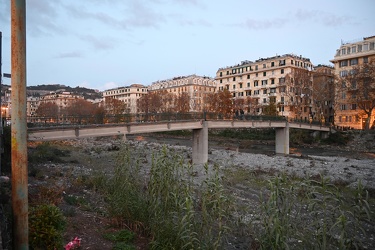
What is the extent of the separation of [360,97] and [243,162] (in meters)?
38.5

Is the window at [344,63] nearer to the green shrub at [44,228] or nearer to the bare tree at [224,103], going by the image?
the bare tree at [224,103]

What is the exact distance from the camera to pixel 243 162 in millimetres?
30344

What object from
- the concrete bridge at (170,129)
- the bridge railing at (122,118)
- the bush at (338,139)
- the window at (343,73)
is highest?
the window at (343,73)

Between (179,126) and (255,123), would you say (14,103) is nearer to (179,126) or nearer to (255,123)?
(179,126)

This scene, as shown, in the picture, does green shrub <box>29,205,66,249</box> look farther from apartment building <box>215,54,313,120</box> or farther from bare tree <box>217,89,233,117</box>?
bare tree <box>217,89,233,117</box>

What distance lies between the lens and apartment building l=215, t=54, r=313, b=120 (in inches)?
2827

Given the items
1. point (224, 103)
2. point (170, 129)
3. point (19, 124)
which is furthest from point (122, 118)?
point (224, 103)

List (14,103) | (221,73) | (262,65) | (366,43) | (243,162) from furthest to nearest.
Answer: (221,73), (262,65), (366,43), (243,162), (14,103)

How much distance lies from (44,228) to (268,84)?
78586 millimetres

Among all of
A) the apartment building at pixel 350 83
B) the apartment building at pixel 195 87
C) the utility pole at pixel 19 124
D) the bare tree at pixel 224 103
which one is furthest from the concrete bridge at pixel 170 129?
the apartment building at pixel 195 87

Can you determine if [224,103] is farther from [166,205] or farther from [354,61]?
[166,205]

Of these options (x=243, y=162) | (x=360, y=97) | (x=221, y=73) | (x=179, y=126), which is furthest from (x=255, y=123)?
(x=221, y=73)

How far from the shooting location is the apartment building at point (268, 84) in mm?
71812

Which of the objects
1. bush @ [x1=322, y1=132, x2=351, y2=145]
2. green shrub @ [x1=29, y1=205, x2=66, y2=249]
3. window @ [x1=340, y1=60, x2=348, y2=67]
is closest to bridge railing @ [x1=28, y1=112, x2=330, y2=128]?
Answer: green shrub @ [x1=29, y1=205, x2=66, y2=249]
